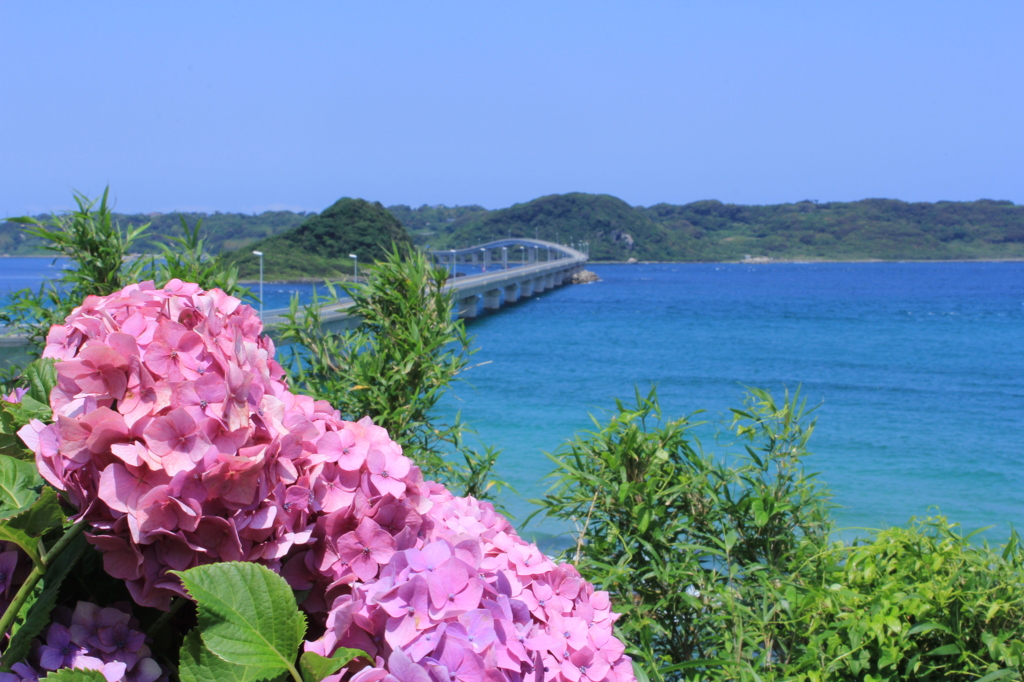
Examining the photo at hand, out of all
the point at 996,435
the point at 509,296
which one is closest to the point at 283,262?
the point at 509,296

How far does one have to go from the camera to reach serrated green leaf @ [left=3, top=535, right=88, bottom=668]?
2.76 ft

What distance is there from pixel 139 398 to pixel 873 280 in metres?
106

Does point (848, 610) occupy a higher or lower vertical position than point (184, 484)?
lower

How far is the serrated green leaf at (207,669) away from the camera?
814mm

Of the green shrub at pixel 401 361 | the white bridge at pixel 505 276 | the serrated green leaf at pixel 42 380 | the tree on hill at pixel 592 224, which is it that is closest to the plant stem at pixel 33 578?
the serrated green leaf at pixel 42 380

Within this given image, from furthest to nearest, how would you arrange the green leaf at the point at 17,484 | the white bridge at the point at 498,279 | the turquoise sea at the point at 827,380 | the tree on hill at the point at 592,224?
the tree on hill at the point at 592,224 < the white bridge at the point at 498,279 < the turquoise sea at the point at 827,380 < the green leaf at the point at 17,484

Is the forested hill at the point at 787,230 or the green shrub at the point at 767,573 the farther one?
the forested hill at the point at 787,230

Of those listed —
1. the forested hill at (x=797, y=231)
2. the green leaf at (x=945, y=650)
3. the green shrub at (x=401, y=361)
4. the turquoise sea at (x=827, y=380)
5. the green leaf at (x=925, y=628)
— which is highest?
the forested hill at (x=797, y=231)

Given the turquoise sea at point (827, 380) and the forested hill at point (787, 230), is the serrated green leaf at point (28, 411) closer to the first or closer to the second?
the turquoise sea at point (827, 380)

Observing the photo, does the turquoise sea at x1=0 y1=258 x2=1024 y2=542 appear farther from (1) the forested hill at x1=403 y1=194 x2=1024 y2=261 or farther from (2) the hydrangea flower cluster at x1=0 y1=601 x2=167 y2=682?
(1) the forested hill at x1=403 y1=194 x2=1024 y2=261

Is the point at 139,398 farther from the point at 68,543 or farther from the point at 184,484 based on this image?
the point at 68,543

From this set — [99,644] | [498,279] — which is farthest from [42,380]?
[498,279]

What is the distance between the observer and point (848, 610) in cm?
183

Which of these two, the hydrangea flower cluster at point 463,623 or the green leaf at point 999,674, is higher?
the hydrangea flower cluster at point 463,623
